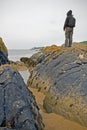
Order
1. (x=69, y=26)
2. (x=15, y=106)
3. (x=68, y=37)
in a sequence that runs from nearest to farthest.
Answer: (x=15, y=106) → (x=69, y=26) → (x=68, y=37)

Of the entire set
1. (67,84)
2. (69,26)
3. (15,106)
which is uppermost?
(69,26)

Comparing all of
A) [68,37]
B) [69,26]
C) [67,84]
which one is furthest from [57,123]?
A: [68,37]

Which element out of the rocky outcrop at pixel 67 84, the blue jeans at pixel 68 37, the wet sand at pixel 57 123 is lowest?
the wet sand at pixel 57 123

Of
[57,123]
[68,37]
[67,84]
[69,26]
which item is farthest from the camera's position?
[68,37]

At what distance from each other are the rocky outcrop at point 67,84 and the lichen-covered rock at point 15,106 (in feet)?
5.04

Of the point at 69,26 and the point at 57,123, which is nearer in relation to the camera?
the point at 57,123

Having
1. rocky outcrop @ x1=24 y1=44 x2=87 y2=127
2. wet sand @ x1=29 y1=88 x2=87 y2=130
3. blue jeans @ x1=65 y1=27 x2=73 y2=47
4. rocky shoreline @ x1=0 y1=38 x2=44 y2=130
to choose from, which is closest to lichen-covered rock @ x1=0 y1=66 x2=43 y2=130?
rocky shoreline @ x1=0 y1=38 x2=44 y2=130

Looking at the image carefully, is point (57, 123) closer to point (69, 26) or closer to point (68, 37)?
point (69, 26)

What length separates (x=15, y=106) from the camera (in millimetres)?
5625

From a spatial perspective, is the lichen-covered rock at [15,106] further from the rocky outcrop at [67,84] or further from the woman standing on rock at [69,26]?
the woman standing on rock at [69,26]

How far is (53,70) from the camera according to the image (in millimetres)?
9906

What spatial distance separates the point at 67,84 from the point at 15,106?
114 inches

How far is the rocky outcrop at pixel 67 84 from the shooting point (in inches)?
291

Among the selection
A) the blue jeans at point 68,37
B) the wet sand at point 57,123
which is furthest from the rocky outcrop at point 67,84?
the blue jeans at point 68,37
